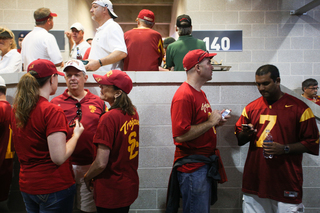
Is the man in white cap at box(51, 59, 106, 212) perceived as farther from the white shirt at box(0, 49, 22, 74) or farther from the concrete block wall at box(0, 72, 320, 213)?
the white shirt at box(0, 49, 22, 74)

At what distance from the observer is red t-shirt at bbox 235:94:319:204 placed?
202 centimetres

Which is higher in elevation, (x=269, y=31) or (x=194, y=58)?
(x=269, y=31)

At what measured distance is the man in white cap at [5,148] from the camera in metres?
2.37

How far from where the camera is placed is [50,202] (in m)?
1.62

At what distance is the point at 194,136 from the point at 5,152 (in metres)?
1.99

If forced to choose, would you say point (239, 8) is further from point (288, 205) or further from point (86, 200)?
point (86, 200)

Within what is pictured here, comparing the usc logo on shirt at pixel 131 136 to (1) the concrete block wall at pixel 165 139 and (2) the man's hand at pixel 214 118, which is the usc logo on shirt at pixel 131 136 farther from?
(1) the concrete block wall at pixel 165 139

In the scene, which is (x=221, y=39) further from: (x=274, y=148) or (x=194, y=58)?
(x=274, y=148)

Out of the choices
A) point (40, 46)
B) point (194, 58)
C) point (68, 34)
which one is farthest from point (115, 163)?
point (68, 34)

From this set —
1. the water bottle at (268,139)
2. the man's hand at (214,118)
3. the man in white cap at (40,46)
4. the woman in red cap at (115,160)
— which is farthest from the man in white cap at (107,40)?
the water bottle at (268,139)

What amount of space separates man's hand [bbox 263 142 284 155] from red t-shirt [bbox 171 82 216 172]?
0.46 meters

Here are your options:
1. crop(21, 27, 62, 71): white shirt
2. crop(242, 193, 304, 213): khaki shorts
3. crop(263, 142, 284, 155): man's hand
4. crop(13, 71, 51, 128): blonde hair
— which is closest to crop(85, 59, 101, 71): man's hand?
crop(21, 27, 62, 71): white shirt

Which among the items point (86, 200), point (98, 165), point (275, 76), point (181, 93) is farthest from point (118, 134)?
point (275, 76)

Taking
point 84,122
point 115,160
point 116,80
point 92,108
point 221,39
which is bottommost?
point 115,160
